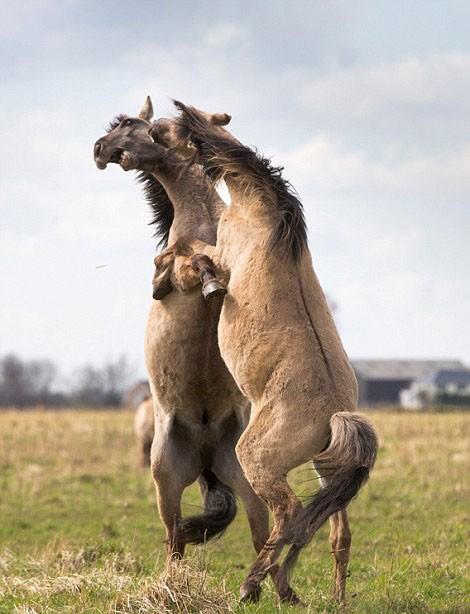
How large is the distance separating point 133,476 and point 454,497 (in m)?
6.56

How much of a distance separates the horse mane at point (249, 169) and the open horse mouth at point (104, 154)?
22.9 inches

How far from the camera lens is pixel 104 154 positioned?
7.55 m

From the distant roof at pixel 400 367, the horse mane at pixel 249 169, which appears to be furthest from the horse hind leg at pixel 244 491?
the distant roof at pixel 400 367

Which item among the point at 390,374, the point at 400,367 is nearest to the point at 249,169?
the point at 390,374

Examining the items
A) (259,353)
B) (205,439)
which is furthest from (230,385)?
(259,353)

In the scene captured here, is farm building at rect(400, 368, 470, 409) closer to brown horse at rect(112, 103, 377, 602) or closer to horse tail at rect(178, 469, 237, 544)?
horse tail at rect(178, 469, 237, 544)

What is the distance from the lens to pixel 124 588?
6.74 metres

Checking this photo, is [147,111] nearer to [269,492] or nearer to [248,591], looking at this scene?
[269,492]

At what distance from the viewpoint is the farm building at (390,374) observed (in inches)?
3895

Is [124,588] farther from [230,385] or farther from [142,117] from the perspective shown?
[142,117]

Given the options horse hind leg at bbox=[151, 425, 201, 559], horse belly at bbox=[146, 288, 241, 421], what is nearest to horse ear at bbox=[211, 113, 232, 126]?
horse belly at bbox=[146, 288, 241, 421]

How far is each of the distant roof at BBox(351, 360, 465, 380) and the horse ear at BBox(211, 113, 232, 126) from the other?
92.7 metres

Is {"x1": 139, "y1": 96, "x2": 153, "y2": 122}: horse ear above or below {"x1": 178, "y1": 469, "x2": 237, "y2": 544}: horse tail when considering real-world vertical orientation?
above

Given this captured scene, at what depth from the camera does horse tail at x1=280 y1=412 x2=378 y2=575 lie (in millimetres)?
5512
